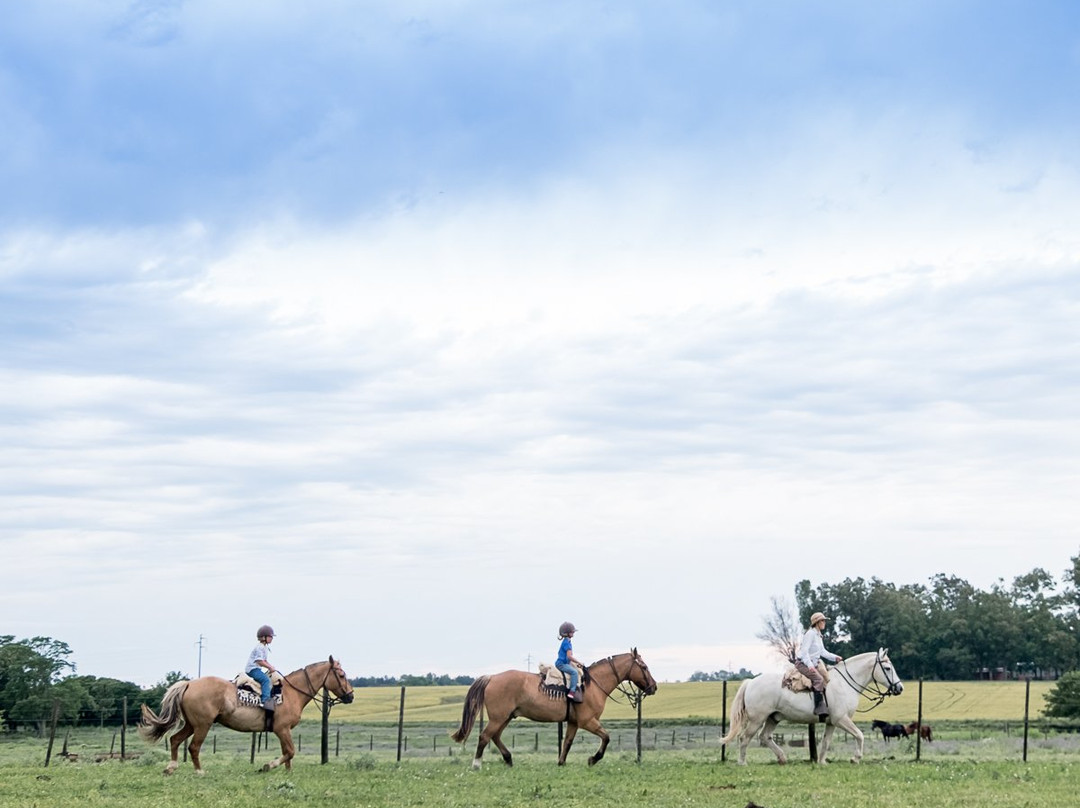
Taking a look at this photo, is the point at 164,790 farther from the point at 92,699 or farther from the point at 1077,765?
the point at 92,699

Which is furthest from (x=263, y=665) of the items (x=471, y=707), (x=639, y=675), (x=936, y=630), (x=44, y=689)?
(x=936, y=630)

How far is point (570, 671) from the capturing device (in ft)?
70.6

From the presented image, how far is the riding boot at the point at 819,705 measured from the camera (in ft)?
69.7

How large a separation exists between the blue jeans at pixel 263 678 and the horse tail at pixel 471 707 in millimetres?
3543

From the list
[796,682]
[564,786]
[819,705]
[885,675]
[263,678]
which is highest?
[885,675]

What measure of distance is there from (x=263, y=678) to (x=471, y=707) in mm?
3942

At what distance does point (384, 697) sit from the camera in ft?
342

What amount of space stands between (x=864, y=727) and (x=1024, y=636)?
214 ft

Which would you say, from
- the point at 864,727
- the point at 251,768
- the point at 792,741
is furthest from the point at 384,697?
the point at 251,768

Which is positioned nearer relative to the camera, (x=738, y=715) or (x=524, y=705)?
(x=524, y=705)

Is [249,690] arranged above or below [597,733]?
above

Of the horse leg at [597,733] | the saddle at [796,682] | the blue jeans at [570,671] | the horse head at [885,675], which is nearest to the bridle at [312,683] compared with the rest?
the blue jeans at [570,671]

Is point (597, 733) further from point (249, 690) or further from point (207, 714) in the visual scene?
point (207, 714)

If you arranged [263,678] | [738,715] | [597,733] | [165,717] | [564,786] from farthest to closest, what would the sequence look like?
[738,715], [597,733], [263,678], [165,717], [564,786]
